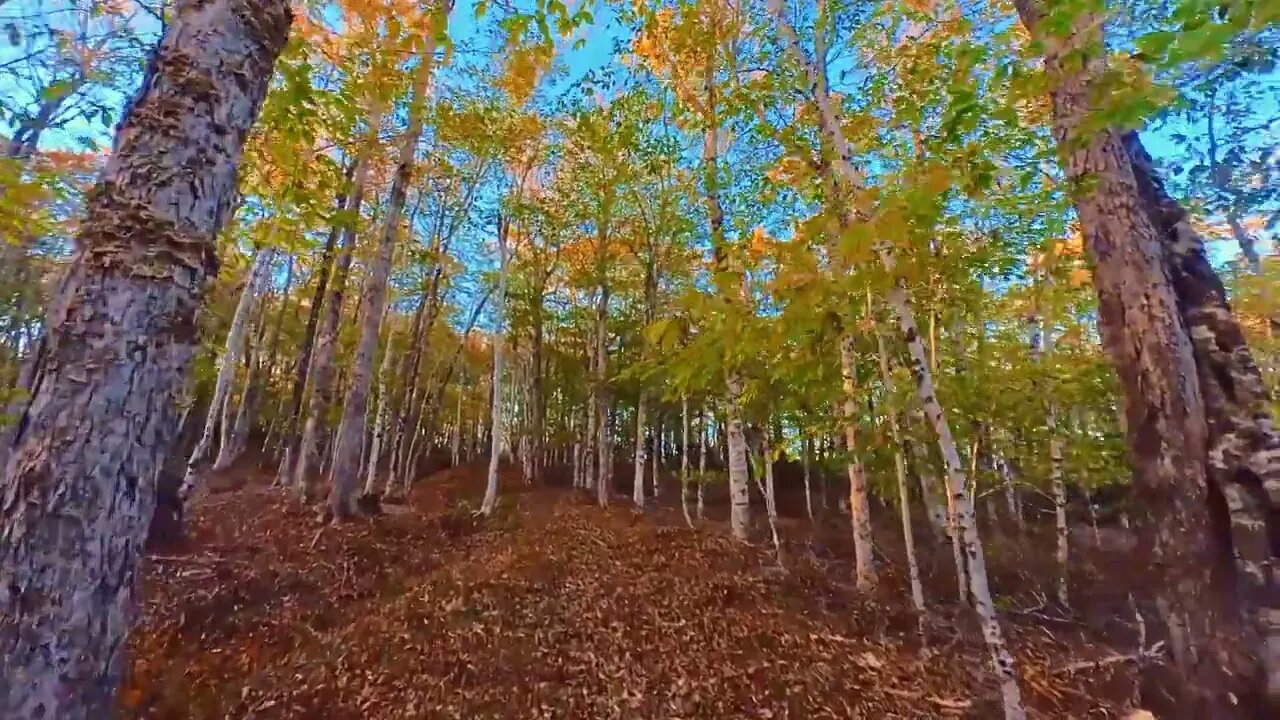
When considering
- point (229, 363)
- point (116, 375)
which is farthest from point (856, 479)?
point (229, 363)

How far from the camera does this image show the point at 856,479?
8.75 metres

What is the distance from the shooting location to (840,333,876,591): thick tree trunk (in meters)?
8.28

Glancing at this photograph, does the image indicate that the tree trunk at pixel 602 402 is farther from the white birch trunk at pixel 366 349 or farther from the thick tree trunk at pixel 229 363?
the thick tree trunk at pixel 229 363

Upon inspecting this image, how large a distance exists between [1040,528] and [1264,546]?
65.4ft

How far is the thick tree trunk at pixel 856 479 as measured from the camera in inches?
326

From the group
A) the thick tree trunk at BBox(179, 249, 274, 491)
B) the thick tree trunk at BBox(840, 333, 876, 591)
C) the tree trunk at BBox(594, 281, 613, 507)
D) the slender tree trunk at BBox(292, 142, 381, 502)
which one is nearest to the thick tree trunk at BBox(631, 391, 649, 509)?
the tree trunk at BBox(594, 281, 613, 507)

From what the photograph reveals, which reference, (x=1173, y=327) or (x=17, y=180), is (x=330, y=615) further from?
(x=1173, y=327)

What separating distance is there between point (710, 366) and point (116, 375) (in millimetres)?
4516

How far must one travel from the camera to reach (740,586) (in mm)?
8422

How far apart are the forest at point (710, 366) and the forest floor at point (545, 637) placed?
57 mm

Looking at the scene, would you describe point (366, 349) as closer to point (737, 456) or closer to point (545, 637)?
point (545, 637)

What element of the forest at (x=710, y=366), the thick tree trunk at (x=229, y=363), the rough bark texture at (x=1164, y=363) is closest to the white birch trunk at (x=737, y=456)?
the forest at (x=710, y=366)

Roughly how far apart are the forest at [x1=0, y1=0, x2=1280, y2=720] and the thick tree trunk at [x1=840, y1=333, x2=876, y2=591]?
0.08 metres

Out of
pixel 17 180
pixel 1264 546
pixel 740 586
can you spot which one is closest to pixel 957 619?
pixel 740 586
